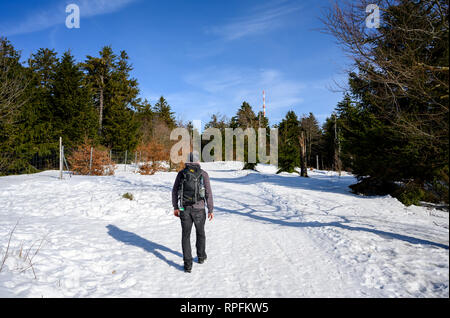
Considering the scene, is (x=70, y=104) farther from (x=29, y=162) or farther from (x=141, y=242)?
(x=141, y=242)

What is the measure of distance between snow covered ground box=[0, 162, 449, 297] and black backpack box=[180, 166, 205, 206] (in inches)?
49.0

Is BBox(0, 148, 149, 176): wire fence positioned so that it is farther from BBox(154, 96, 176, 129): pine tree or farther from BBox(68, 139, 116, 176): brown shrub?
BBox(154, 96, 176, 129): pine tree

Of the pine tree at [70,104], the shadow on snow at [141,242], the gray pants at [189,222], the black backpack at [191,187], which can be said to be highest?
the pine tree at [70,104]

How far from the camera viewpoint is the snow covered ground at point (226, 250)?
3.38m

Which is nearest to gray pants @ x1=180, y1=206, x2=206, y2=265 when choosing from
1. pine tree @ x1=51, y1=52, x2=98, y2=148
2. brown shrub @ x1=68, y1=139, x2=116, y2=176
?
brown shrub @ x1=68, y1=139, x2=116, y2=176

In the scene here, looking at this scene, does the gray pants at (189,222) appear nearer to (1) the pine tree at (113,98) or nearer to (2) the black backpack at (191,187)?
(2) the black backpack at (191,187)

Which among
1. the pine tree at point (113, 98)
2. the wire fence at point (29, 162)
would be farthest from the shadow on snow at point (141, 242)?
the pine tree at point (113, 98)

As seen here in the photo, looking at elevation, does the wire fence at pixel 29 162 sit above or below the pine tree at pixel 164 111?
below

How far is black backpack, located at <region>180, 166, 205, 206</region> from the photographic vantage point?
13.6ft

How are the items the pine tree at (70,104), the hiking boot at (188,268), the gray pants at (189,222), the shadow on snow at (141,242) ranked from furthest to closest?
the pine tree at (70,104) → the shadow on snow at (141,242) → the gray pants at (189,222) → the hiking boot at (188,268)

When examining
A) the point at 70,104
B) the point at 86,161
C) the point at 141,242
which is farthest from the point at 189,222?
the point at 70,104

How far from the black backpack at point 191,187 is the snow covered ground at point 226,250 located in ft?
4.08

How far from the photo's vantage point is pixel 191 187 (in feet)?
13.7

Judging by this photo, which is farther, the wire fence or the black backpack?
the wire fence
